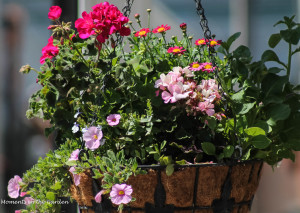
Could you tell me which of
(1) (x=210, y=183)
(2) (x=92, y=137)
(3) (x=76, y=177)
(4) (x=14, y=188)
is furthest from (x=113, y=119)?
(4) (x=14, y=188)

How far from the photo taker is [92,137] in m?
1.08

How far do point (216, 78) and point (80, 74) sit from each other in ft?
1.11

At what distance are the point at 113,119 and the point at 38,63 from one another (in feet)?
7.66

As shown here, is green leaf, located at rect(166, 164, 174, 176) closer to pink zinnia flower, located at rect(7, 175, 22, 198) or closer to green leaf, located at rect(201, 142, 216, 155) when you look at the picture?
green leaf, located at rect(201, 142, 216, 155)

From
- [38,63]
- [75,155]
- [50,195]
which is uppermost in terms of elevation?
[38,63]

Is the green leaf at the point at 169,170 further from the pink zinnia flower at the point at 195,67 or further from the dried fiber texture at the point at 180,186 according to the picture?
the pink zinnia flower at the point at 195,67

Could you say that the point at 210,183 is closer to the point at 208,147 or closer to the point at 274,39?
the point at 208,147

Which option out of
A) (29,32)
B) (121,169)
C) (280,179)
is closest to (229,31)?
(280,179)

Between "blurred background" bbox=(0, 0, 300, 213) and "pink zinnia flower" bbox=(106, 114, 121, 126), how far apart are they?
1.71m

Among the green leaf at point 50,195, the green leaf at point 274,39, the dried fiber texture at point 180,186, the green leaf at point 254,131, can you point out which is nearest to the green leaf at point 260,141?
the green leaf at point 254,131

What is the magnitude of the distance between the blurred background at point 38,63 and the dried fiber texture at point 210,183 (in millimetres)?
1791

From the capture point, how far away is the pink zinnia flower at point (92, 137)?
107 centimetres

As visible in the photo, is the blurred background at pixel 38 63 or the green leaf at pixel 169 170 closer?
the green leaf at pixel 169 170

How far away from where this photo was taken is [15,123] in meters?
3.90
